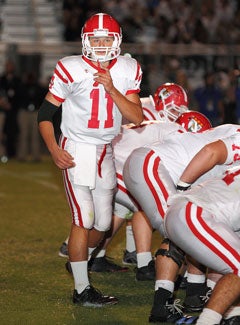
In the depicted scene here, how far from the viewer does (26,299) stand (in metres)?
5.60

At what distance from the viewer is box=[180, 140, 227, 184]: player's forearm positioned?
4.85 meters

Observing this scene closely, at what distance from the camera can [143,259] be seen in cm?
622

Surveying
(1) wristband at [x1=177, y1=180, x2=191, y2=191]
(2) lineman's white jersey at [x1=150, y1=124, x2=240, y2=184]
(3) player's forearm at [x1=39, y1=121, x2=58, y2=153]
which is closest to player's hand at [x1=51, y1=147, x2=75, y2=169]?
(3) player's forearm at [x1=39, y1=121, x2=58, y2=153]

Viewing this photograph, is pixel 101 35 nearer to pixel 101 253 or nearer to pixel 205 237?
pixel 205 237

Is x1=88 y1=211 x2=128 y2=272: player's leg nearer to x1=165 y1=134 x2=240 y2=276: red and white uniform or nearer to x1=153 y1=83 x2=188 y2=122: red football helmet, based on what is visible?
x1=153 y1=83 x2=188 y2=122: red football helmet

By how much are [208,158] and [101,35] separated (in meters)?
1.07

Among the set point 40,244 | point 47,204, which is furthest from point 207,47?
point 40,244

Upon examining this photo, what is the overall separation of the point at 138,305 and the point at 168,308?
1.60 ft

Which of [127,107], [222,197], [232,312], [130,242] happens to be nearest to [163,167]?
[127,107]

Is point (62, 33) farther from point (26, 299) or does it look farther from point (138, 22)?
point (26, 299)

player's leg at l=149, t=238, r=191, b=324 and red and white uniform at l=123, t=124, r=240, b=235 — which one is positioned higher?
red and white uniform at l=123, t=124, r=240, b=235

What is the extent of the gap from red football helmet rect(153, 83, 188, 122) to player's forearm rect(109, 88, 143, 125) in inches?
35.5

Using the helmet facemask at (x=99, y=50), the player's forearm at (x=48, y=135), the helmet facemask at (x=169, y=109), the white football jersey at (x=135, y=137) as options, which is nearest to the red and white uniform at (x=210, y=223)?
the player's forearm at (x=48, y=135)

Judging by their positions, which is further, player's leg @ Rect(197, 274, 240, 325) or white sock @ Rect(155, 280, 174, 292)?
white sock @ Rect(155, 280, 174, 292)
